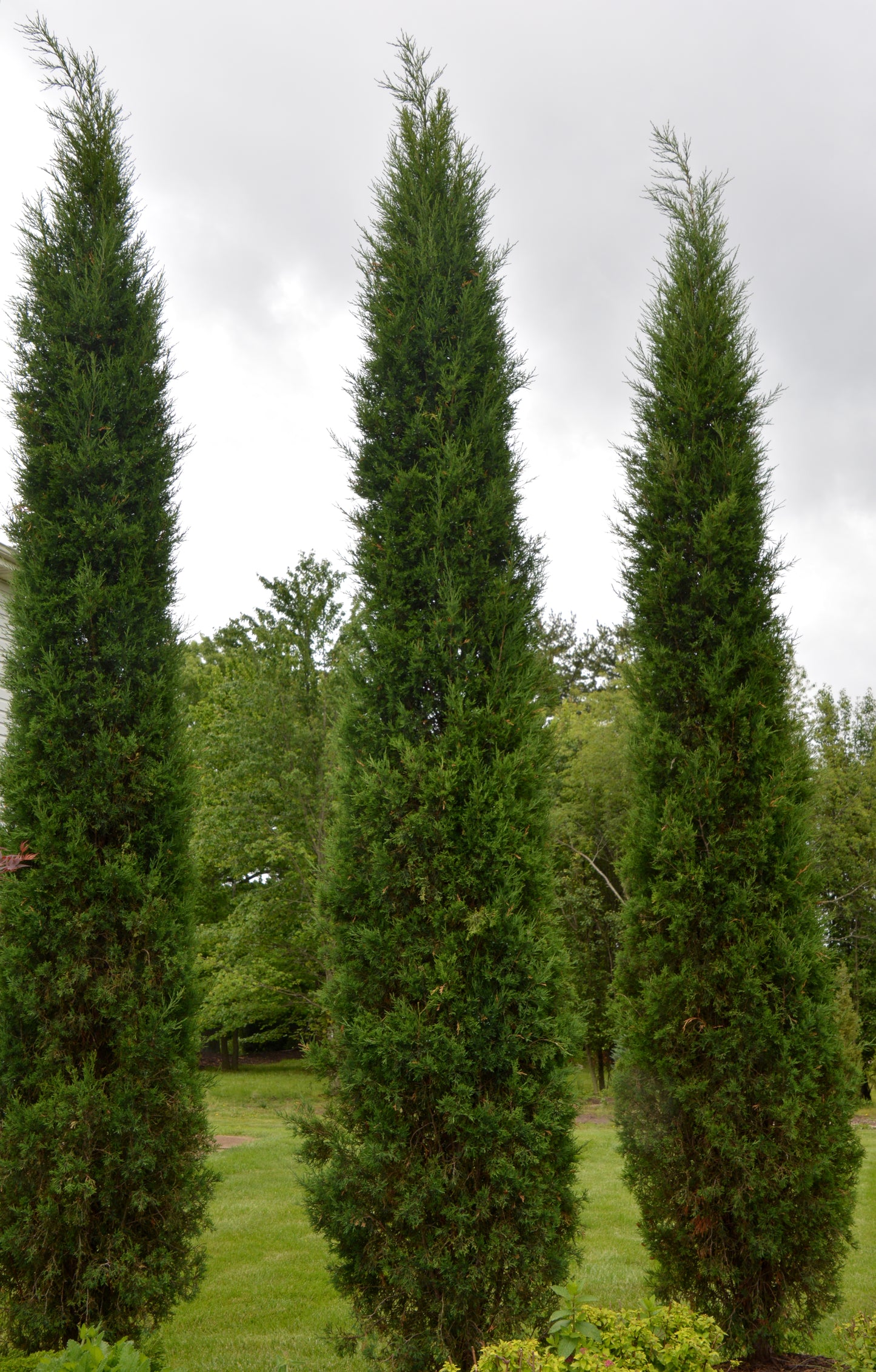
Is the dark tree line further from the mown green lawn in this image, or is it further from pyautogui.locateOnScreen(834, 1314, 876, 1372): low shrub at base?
pyautogui.locateOnScreen(834, 1314, 876, 1372): low shrub at base

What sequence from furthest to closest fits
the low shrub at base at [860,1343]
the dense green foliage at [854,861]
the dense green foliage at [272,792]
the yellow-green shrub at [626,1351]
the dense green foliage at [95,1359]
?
the dense green foliage at [854,861] → the dense green foliage at [272,792] → the low shrub at base at [860,1343] → the yellow-green shrub at [626,1351] → the dense green foliage at [95,1359]

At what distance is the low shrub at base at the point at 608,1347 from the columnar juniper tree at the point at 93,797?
7.14 ft

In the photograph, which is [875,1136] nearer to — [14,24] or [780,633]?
[780,633]

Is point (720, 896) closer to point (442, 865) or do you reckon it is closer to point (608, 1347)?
point (442, 865)

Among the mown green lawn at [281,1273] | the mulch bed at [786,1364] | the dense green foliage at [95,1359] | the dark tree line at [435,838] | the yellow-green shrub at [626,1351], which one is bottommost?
the mown green lawn at [281,1273]

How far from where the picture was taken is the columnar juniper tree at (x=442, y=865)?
13.1 feet

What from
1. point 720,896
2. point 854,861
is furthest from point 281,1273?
point 854,861

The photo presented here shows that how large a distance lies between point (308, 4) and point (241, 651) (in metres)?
14.9

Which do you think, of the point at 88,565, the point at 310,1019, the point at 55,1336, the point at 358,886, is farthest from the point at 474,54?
the point at 310,1019

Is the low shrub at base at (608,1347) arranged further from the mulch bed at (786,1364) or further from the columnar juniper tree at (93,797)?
the columnar juniper tree at (93,797)

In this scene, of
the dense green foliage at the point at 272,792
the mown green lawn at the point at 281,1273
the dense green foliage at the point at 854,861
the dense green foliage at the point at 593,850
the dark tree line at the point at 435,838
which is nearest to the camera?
the dark tree line at the point at 435,838

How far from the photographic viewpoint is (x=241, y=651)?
→ 19.7 metres

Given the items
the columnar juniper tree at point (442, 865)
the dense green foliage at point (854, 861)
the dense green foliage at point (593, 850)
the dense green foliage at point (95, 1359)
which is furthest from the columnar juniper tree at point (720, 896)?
the dense green foliage at point (854, 861)

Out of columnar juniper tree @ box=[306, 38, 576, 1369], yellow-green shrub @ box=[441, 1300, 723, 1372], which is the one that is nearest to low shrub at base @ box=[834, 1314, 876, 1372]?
yellow-green shrub @ box=[441, 1300, 723, 1372]
